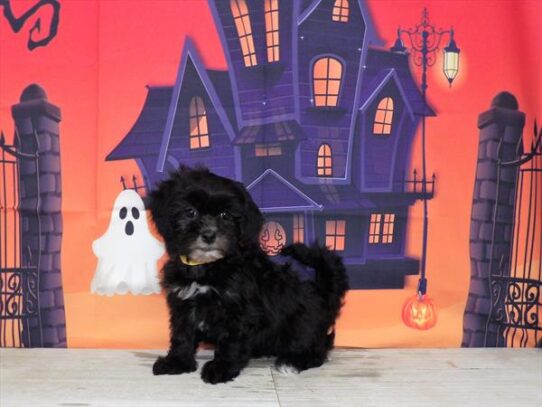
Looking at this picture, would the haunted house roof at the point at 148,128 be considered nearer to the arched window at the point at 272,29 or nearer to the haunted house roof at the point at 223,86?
the haunted house roof at the point at 223,86

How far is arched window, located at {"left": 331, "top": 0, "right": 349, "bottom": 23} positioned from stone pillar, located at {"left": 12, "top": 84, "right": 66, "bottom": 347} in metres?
1.30

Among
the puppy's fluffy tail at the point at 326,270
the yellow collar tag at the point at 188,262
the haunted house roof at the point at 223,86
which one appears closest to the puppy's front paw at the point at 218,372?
the yellow collar tag at the point at 188,262

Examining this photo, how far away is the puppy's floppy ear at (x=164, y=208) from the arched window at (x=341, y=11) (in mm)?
1069

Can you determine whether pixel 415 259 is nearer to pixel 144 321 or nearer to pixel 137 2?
pixel 144 321

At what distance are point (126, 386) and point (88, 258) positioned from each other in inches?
26.6

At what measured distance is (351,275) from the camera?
2.48m

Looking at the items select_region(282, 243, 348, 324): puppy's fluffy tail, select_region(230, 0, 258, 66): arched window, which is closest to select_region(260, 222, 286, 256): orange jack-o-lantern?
select_region(282, 243, 348, 324): puppy's fluffy tail

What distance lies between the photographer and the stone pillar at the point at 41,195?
7.86ft

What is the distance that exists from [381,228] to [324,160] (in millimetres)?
403

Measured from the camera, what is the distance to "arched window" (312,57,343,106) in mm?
2426

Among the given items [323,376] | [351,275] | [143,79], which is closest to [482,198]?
[351,275]

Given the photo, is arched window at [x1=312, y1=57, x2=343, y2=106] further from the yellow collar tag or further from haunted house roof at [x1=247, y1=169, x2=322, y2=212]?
the yellow collar tag

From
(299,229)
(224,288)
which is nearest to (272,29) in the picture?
(299,229)

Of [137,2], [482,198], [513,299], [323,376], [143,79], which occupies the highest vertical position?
[137,2]
